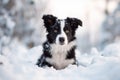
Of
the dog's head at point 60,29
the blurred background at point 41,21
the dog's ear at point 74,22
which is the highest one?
the blurred background at point 41,21

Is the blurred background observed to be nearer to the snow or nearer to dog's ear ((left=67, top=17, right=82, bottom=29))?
the snow

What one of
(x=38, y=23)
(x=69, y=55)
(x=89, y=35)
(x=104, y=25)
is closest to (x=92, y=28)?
(x=89, y=35)

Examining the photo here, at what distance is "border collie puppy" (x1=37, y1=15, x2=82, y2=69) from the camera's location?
11.5m

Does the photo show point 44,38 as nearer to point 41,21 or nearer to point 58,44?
point 41,21

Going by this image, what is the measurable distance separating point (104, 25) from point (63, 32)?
145 feet

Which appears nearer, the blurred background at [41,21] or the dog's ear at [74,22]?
the dog's ear at [74,22]

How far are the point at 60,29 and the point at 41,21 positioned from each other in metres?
21.2

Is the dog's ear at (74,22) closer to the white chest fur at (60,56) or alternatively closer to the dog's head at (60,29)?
the dog's head at (60,29)

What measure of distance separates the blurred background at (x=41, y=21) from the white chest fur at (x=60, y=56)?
22.9 ft

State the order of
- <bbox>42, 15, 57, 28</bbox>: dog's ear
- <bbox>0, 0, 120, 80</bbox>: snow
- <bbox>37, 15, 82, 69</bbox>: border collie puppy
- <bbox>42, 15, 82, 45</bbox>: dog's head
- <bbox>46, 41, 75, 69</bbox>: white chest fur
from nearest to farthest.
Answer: <bbox>0, 0, 120, 80</bbox>: snow, <bbox>42, 15, 82, 45</bbox>: dog's head, <bbox>37, 15, 82, 69</bbox>: border collie puppy, <bbox>46, 41, 75, 69</bbox>: white chest fur, <bbox>42, 15, 57, 28</bbox>: dog's ear

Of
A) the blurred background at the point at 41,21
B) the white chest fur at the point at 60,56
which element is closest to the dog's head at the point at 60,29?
the white chest fur at the point at 60,56


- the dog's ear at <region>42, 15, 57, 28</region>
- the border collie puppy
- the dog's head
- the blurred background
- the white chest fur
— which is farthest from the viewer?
the blurred background

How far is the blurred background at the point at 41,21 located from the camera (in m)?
27.5

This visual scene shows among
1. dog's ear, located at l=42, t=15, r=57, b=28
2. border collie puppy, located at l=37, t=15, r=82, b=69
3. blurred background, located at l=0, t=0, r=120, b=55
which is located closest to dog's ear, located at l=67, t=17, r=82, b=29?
border collie puppy, located at l=37, t=15, r=82, b=69
